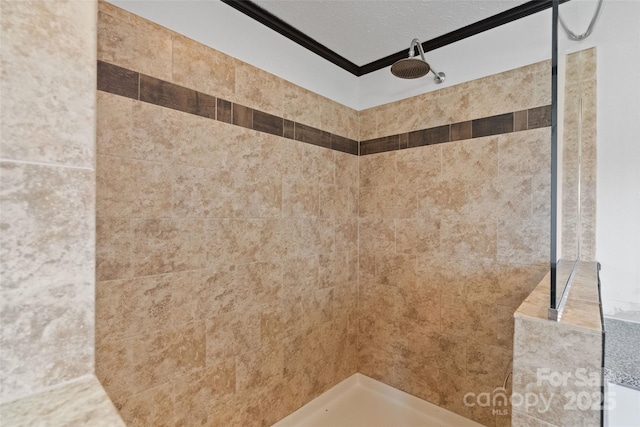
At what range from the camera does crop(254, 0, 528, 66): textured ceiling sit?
5.78 ft

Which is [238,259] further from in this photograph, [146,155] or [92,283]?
[92,283]

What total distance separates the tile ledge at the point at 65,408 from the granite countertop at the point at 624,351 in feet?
5.01

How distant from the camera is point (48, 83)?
441mm

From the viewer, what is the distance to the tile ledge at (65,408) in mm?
405

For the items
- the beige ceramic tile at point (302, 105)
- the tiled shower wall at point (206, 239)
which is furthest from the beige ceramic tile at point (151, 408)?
the beige ceramic tile at point (302, 105)

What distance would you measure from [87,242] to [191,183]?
1098mm

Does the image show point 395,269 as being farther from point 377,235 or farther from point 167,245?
point 167,245

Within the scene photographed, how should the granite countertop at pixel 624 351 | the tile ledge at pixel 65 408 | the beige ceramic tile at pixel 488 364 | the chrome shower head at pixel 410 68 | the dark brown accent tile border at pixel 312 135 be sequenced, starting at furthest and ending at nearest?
1. the dark brown accent tile border at pixel 312 135
2. the beige ceramic tile at pixel 488 364
3. the chrome shower head at pixel 410 68
4. the granite countertop at pixel 624 351
5. the tile ledge at pixel 65 408

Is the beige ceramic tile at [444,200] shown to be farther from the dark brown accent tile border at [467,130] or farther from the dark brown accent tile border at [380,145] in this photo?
the dark brown accent tile border at [380,145]

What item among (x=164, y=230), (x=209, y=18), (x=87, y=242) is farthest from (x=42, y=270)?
(x=209, y=18)

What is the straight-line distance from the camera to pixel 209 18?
159 centimetres

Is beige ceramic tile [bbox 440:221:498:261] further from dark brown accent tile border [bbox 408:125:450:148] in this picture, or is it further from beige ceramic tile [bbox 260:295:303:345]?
beige ceramic tile [bbox 260:295:303:345]

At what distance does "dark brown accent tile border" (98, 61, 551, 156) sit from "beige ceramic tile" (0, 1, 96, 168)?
98 cm

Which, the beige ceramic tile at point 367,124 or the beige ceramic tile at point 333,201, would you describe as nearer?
the beige ceramic tile at point 333,201
